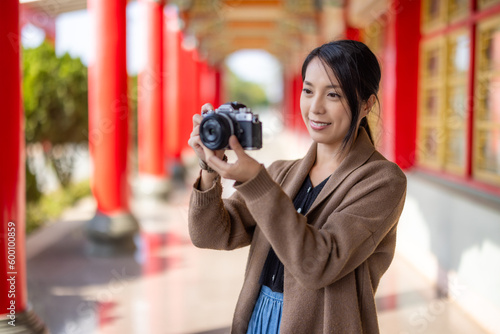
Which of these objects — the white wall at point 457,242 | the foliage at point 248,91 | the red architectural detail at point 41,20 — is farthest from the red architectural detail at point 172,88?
the foliage at point 248,91

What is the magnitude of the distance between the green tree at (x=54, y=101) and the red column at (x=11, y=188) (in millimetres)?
4067

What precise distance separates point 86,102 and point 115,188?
3.09 meters

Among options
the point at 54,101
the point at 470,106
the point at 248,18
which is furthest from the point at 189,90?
the point at 470,106

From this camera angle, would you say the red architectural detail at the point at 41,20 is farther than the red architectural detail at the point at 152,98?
Yes

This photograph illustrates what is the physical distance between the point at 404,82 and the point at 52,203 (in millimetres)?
5311

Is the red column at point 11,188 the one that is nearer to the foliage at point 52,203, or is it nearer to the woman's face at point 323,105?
the woman's face at point 323,105

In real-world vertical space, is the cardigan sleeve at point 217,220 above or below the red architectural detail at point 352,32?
below

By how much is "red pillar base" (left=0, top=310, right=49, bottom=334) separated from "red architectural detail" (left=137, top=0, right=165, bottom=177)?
5.59 m

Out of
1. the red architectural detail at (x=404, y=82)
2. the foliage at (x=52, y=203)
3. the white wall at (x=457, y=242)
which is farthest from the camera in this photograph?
the foliage at (x=52, y=203)

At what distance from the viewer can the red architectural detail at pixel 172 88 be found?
38.2 feet

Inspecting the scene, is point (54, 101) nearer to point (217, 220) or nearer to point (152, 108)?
point (152, 108)

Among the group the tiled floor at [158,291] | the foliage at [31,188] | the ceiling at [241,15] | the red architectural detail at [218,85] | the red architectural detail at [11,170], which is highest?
the ceiling at [241,15]

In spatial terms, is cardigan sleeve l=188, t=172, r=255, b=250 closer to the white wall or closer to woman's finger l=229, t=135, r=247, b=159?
woman's finger l=229, t=135, r=247, b=159

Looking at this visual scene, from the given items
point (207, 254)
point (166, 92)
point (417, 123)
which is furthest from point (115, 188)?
point (166, 92)
